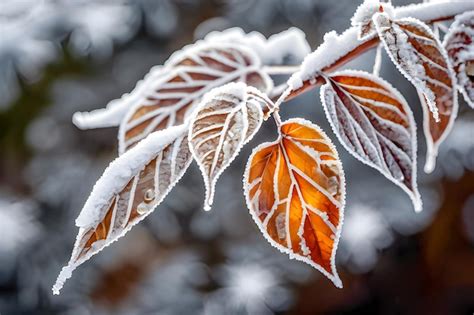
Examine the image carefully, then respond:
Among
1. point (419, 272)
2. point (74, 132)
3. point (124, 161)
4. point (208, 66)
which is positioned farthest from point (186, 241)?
point (124, 161)

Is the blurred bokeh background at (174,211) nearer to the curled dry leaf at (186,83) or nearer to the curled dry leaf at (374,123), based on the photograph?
the curled dry leaf at (186,83)

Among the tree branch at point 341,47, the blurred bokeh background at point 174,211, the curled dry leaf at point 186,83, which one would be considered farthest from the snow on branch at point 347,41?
the blurred bokeh background at point 174,211

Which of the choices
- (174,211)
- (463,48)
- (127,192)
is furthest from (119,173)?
(174,211)

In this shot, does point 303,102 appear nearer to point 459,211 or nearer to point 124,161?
point 459,211

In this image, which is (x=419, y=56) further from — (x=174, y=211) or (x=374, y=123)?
(x=174, y=211)

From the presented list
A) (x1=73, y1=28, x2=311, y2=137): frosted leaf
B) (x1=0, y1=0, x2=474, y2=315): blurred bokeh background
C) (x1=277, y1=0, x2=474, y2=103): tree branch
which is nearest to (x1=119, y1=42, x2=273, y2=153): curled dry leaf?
(x1=73, y1=28, x2=311, y2=137): frosted leaf

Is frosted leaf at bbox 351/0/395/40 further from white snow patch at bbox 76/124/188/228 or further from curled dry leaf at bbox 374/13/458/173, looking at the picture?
white snow patch at bbox 76/124/188/228
